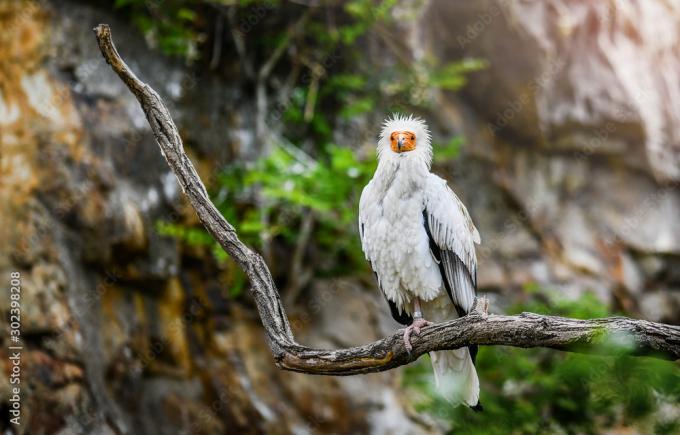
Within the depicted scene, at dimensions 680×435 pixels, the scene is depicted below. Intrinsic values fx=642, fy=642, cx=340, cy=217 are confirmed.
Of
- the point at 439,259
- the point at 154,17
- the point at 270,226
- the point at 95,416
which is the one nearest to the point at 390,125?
the point at 439,259

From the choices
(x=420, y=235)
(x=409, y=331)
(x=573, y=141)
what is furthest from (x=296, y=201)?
(x=573, y=141)

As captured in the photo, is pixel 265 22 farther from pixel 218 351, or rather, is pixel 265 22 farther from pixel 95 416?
pixel 95 416

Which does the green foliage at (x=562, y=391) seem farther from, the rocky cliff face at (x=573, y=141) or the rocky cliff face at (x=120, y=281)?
the rocky cliff face at (x=120, y=281)

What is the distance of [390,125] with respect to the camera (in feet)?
15.0

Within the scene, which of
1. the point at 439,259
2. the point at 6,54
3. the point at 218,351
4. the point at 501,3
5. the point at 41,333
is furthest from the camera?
the point at 501,3

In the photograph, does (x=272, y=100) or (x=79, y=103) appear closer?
(x=79, y=103)

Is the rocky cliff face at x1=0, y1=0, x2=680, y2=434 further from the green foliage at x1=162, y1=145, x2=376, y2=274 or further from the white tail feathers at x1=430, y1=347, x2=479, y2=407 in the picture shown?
the white tail feathers at x1=430, y1=347, x2=479, y2=407

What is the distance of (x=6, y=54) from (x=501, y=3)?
6911 mm

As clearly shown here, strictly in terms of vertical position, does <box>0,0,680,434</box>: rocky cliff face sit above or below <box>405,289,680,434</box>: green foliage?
above

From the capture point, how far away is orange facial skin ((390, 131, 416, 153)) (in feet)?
14.3

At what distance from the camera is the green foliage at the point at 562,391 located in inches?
79.0

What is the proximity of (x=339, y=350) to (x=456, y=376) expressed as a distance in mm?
1409

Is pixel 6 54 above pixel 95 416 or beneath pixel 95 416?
above

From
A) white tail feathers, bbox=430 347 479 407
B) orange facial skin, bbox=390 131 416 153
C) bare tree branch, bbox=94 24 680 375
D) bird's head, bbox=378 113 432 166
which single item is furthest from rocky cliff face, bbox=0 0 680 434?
orange facial skin, bbox=390 131 416 153
